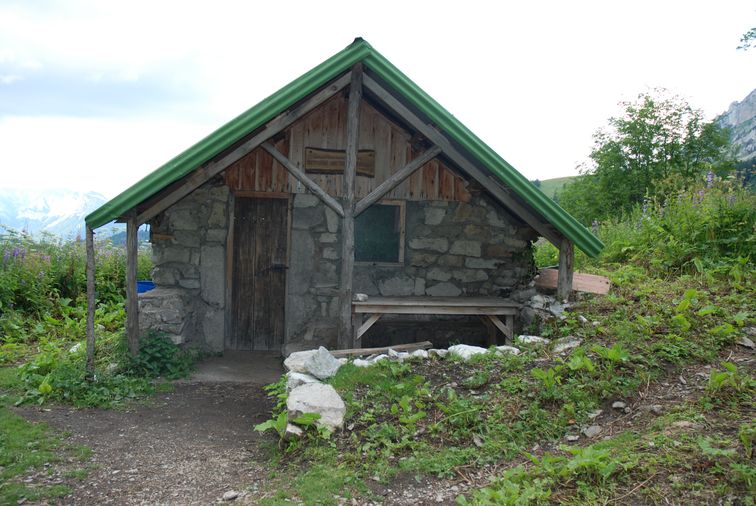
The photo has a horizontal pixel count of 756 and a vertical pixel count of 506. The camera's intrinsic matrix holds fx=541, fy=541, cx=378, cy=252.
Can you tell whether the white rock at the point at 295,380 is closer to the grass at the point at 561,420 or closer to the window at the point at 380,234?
the grass at the point at 561,420

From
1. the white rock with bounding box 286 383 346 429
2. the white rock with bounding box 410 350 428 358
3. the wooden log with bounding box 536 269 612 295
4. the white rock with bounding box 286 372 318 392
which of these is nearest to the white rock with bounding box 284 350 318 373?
the white rock with bounding box 286 372 318 392

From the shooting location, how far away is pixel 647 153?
24.8 meters

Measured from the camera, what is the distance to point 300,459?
14.6 feet

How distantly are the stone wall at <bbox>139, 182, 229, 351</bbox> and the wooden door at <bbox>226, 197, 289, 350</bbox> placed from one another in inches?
13.7

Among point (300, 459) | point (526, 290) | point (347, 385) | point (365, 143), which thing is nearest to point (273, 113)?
point (365, 143)

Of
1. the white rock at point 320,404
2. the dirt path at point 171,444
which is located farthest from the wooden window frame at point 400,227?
the white rock at point 320,404

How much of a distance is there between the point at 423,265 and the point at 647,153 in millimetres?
20526

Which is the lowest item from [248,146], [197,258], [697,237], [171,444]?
[171,444]

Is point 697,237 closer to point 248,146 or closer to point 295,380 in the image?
point 295,380

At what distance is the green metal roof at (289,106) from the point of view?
21.0ft

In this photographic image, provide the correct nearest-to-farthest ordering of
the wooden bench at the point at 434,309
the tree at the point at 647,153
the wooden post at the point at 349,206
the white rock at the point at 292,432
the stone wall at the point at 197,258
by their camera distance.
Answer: the white rock at the point at 292,432 → the wooden post at the point at 349,206 → the wooden bench at the point at 434,309 → the stone wall at the point at 197,258 → the tree at the point at 647,153

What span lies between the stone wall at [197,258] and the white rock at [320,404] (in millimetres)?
3323

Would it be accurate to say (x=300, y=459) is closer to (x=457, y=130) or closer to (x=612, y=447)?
(x=612, y=447)

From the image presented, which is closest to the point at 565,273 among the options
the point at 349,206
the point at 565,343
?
the point at 565,343
